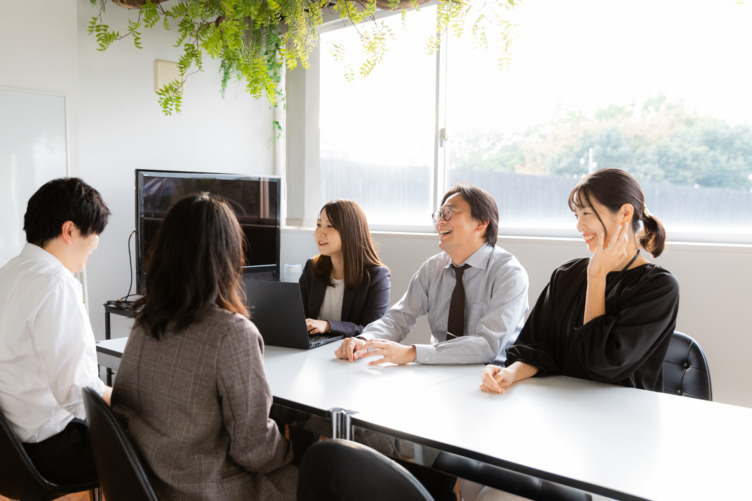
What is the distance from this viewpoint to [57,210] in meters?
1.98

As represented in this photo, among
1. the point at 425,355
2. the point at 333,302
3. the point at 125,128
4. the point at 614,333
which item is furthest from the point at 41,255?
the point at 125,128

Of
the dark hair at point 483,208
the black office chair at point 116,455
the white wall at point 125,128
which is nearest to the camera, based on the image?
the black office chair at point 116,455

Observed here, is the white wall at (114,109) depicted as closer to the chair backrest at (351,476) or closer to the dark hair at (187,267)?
the dark hair at (187,267)

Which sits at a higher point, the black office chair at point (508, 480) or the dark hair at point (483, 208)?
the dark hair at point (483, 208)

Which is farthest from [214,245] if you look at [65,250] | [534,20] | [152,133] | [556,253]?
[152,133]

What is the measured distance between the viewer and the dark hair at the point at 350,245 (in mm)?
2943

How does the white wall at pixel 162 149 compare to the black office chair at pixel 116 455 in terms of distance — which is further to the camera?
the white wall at pixel 162 149

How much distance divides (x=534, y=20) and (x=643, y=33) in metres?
0.65

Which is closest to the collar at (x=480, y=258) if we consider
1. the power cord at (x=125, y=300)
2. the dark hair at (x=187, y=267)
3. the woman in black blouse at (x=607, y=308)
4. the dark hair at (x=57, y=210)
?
the woman in black blouse at (x=607, y=308)

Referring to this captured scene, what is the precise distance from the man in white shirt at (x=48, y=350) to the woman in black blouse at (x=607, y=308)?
3.97 ft

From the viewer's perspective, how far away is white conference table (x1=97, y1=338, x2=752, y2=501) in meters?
1.28

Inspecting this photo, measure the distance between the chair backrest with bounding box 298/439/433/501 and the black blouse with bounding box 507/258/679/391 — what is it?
1.05 meters

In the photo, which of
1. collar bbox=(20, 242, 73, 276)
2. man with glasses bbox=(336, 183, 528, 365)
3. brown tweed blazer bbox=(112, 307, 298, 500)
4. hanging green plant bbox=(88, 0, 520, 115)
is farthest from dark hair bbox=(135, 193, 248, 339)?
hanging green plant bbox=(88, 0, 520, 115)

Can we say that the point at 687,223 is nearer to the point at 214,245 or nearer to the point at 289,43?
the point at 289,43
